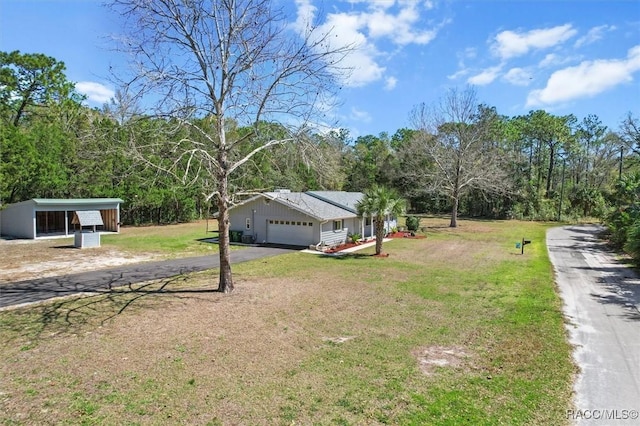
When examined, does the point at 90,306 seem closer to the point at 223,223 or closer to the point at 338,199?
the point at 223,223

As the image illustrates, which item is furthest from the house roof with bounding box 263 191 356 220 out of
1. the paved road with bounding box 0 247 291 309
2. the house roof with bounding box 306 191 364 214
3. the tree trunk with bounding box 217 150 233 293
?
the tree trunk with bounding box 217 150 233 293

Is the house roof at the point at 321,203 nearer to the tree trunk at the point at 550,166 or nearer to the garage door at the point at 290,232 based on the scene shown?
the garage door at the point at 290,232

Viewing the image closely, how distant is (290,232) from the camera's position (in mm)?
23375

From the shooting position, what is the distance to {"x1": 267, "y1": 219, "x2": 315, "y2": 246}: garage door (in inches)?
895

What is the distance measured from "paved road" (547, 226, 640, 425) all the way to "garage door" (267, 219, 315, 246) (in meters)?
12.2

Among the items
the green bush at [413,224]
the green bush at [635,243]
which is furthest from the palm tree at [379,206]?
the green bush at [635,243]

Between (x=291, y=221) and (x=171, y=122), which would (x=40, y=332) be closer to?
(x=171, y=122)

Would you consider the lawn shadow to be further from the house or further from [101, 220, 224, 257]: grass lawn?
the house

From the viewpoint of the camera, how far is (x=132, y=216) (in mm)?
35750

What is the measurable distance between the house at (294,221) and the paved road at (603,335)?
11.2 m

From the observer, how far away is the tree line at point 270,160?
456 inches

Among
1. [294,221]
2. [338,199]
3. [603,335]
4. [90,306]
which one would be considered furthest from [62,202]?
[603,335]

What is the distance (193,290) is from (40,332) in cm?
443

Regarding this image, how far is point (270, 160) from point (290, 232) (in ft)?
36.5
